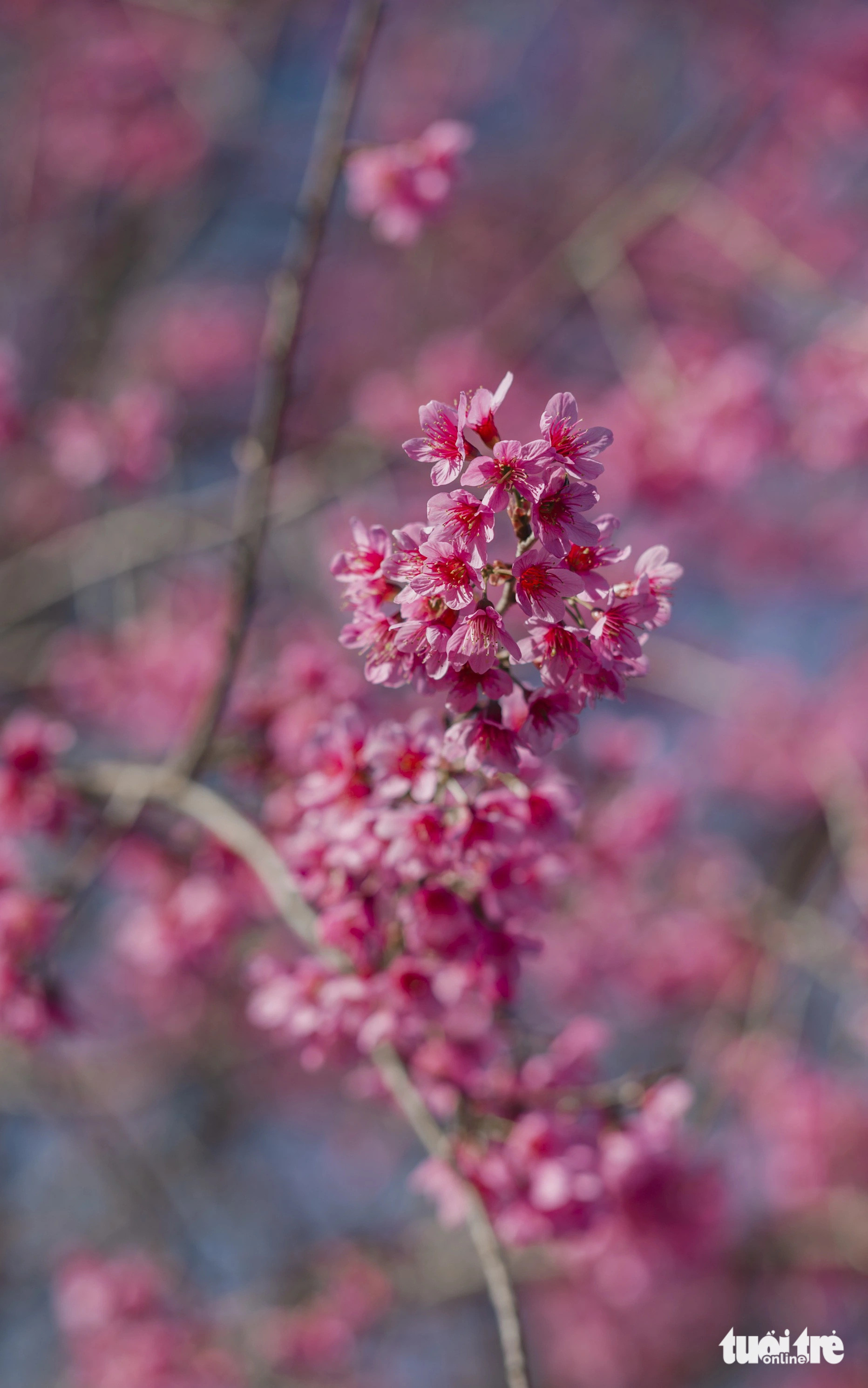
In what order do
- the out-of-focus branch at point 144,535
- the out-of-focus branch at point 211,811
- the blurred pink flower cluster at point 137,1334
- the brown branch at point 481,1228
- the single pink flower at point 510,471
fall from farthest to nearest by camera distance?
the out-of-focus branch at point 144,535 < the blurred pink flower cluster at point 137,1334 < the out-of-focus branch at point 211,811 < the brown branch at point 481,1228 < the single pink flower at point 510,471

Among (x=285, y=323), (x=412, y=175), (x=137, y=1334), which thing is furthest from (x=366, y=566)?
(x=137, y=1334)

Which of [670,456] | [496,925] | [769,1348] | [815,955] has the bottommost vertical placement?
[769,1348]

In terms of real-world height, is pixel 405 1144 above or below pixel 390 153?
below

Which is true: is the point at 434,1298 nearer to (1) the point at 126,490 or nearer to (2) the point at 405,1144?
(2) the point at 405,1144

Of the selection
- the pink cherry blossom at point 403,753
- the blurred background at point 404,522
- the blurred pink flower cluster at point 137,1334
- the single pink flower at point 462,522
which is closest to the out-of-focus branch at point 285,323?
the blurred background at point 404,522

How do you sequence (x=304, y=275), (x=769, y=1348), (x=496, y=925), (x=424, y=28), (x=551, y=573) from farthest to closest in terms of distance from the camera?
1. (x=424, y=28)
2. (x=769, y=1348)
3. (x=304, y=275)
4. (x=496, y=925)
5. (x=551, y=573)

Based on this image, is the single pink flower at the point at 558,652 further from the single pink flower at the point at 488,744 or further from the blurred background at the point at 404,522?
the blurred background at the point at 404,522

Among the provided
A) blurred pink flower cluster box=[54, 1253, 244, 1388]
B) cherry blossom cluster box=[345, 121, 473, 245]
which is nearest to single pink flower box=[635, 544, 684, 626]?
cherry blossom cluster box=[345, 121, 473, 245]


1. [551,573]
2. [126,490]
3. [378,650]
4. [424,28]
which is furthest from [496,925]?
[424,28]
